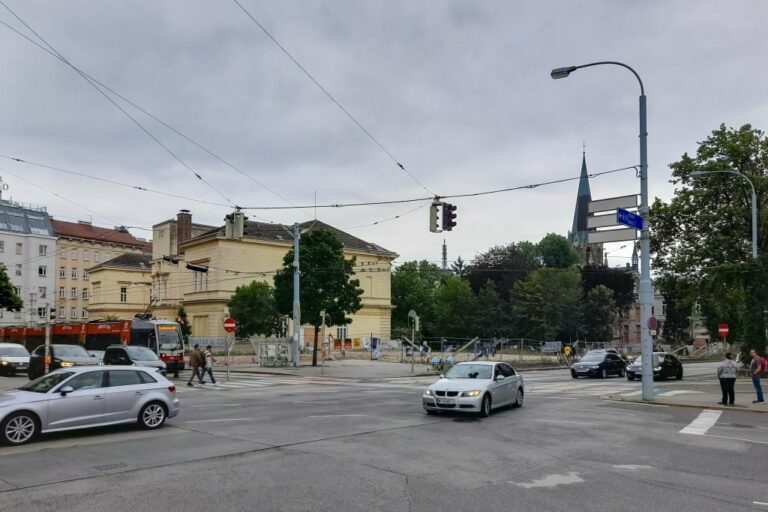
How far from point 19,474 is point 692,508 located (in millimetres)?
8650

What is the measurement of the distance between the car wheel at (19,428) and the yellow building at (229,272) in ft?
170

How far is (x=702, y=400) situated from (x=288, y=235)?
57.6 metres

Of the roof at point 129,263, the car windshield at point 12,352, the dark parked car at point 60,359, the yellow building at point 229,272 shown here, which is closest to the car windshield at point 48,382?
the dark parked car at point 60,359

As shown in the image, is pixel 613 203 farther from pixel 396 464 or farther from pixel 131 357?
pixel 131 357

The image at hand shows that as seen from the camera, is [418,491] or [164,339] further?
[164,339]

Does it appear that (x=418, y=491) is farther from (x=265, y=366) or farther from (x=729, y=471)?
(x=265, y=366)

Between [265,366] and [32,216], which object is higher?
[32,216]

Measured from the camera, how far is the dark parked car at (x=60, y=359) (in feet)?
88.7

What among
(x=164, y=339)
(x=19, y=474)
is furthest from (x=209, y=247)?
(x=19, y=474)

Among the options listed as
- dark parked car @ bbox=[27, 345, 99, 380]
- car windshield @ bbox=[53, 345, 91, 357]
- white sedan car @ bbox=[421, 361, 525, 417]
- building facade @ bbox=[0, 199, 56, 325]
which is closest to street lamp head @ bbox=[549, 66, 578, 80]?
white sedan car @ bbox=[421, 361, 525, 417]

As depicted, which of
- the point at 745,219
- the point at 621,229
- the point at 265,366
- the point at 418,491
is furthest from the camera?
the point at 265,366

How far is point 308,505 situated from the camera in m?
7.25

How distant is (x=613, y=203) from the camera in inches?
819

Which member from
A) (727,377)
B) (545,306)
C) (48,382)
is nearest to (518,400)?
(727,377)
